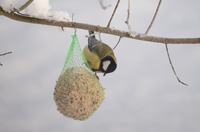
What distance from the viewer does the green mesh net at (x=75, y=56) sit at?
248cm

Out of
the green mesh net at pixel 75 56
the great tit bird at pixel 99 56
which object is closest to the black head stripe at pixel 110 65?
the great tit bird at pixel 99 56

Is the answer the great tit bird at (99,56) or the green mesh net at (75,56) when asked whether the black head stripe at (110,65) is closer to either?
the great tit bird at (99,56)

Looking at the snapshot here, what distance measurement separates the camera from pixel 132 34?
207cm

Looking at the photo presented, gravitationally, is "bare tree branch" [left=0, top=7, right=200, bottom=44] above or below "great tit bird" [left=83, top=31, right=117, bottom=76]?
above

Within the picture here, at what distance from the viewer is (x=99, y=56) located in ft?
7.84

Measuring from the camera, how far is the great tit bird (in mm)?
2373

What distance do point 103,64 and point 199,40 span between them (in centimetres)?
69

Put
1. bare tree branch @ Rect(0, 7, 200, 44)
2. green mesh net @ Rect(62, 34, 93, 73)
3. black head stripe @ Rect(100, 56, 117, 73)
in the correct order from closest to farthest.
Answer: bare tree branch @ Rect(0, 7, 200, 44) < black head stripe @ Rect(100, 56, 117, 73) < green mesh net @ Rect(62, 34, 93, 73)

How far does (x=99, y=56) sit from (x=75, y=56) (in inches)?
7.9

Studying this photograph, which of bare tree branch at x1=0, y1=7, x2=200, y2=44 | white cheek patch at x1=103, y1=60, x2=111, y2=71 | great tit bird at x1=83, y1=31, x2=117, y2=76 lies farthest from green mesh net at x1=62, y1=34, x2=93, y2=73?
bare tree branch at x1=0, y1=7, x2=200, y2=44

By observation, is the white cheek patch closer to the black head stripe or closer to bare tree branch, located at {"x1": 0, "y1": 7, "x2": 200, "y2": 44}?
the black head stripe

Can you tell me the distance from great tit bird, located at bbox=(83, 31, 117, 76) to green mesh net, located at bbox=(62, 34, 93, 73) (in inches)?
1.6

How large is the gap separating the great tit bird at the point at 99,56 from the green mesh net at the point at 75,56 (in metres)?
0.04

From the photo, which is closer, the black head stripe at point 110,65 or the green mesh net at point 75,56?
the black head stripe at point 110,65
